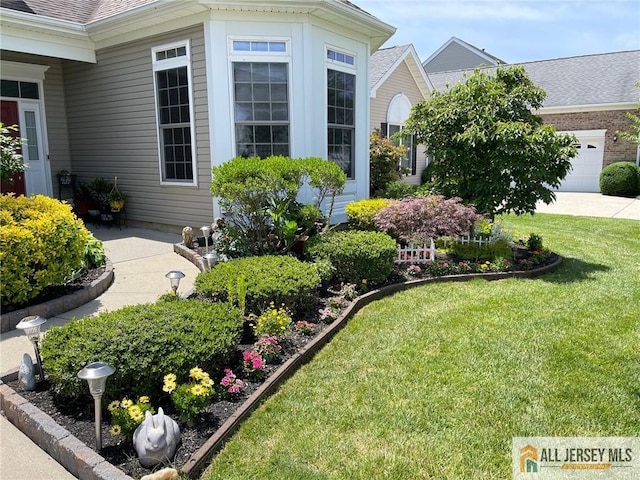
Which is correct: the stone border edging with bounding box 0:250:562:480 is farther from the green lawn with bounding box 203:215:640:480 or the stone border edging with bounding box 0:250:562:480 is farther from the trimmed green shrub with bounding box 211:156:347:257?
the trimmed green shrub with bounding box 211:156:347:257

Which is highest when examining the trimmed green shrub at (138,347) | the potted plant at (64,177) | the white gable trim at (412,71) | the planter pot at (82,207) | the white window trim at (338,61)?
the white gable trim at (412,71)

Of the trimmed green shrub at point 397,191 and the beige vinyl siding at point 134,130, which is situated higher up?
the beige vinyl siding at point 134,130

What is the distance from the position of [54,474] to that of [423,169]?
50.5ft

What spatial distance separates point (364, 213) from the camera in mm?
7527

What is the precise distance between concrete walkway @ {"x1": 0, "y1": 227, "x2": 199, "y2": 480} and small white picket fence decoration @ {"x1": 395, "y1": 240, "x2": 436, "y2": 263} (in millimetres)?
2983

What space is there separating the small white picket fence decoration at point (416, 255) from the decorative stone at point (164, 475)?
489cm

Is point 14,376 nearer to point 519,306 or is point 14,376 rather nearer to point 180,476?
point 180,476

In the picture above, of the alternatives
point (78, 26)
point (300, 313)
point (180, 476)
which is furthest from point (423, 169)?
point (180, 476)

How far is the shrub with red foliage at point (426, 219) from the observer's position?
673cm

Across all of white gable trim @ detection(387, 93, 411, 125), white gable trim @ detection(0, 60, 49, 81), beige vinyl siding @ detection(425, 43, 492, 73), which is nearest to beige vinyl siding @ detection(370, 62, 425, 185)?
white gable trim @ detection(387, 93, 411, 125)

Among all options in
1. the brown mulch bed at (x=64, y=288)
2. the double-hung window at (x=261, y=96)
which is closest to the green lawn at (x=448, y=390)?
the brown mulch bed at (x=64, y=288)

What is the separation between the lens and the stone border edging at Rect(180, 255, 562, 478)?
273cm

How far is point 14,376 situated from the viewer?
11.4 ft

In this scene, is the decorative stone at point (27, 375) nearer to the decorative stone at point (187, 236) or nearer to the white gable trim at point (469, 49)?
the decorative stone at point (187, 236)
